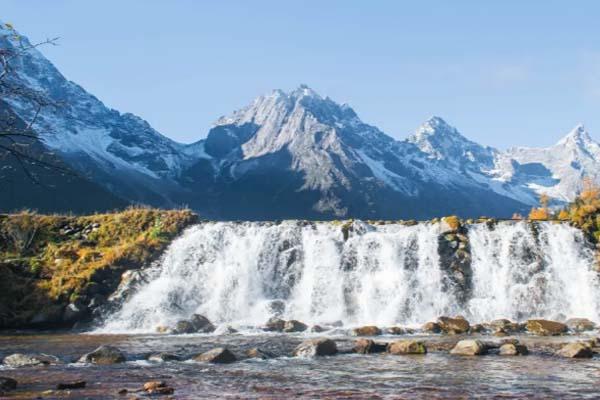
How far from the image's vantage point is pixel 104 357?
65.1 ft

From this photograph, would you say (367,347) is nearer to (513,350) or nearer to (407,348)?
(407,348)

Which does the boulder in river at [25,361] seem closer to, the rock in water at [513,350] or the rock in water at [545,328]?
the rock in water at [513,350]

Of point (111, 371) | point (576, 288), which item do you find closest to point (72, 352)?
point (111, 371)

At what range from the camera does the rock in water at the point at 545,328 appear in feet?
91.6

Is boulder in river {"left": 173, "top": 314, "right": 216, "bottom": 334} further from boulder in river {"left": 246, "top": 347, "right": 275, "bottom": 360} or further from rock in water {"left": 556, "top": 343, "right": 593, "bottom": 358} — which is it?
rock in water {"left": 556, "top": 343, "right": 593, "bottom": 358}

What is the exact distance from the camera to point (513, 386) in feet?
48.1

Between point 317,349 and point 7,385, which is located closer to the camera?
point 7,385

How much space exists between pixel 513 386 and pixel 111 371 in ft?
36.9

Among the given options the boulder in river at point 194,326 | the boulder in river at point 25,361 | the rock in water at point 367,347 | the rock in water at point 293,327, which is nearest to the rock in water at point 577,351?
the rock in water at point 367,347

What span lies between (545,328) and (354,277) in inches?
500

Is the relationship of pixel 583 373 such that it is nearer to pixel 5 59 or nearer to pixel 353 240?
pixel 5 59

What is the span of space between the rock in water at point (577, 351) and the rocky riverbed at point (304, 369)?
33mm

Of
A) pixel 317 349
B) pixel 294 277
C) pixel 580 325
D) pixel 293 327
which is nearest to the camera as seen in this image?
pixel 317 349

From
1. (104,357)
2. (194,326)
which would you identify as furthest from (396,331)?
(104,357)
